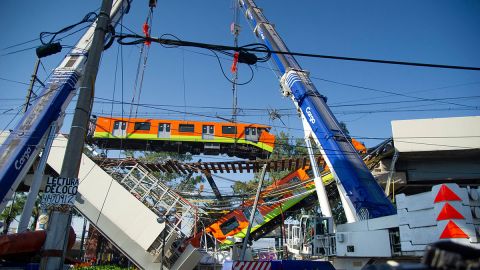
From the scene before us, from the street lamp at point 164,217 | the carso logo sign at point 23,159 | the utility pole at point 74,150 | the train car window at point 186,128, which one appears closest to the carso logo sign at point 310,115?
the street lamp at point 164,217

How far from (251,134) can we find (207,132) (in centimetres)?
411

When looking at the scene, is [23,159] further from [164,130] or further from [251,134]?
[251,134]

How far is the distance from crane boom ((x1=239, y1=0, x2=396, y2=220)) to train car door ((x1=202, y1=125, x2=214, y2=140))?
12.8 meters

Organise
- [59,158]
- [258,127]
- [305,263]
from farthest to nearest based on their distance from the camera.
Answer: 1. [258,127]
2. [59,158]
3. [305,263]

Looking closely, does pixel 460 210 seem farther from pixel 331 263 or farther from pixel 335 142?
pixel 335 142

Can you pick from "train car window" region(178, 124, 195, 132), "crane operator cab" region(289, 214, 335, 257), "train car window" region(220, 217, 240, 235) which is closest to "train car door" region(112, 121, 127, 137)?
"train car window" region(178, 124, 195, 132)

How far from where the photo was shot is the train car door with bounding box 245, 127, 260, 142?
30.5 m

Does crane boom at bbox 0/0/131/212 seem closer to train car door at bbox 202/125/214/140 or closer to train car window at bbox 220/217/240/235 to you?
train car window at bbox 220/217/240/235

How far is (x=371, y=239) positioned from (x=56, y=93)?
12692mm

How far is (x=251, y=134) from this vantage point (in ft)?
101

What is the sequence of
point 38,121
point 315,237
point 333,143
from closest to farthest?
point 315,237, point 38,121, point 333,143

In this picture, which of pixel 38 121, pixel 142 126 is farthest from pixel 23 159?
pixel 142 126

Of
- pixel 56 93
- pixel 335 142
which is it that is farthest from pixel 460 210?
pixel 56 93

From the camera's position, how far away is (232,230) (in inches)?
853
